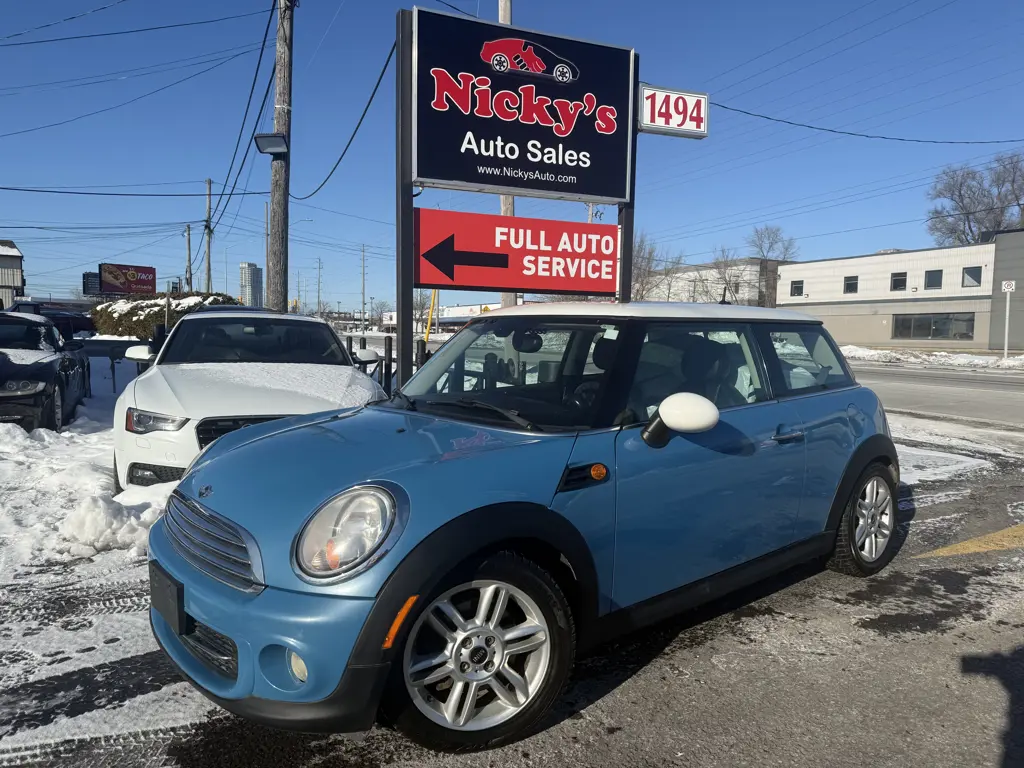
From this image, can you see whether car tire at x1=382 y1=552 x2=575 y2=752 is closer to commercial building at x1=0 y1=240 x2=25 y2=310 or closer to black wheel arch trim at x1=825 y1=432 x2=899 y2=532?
black wheel arch trim at x1=825 y1=432 x2=899 y2=532

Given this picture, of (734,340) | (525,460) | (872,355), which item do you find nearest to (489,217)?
(734,340)

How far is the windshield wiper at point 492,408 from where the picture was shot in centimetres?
290

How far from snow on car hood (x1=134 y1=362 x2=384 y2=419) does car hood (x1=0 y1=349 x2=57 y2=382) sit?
2679 mm

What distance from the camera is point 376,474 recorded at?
2.48m

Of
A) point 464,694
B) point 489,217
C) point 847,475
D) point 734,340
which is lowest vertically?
point 464,694

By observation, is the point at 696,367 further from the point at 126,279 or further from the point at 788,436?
the point at 126,279

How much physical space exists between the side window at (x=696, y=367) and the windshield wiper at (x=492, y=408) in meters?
0.48

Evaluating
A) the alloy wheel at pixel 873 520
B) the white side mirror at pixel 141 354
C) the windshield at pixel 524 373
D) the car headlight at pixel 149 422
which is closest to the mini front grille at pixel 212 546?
the windshield at pixel 524 373

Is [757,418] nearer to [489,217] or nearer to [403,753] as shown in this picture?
[403,753]

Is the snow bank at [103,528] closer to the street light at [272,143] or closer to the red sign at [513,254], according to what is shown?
the red sign at [513,254]

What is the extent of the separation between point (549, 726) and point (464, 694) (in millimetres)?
459

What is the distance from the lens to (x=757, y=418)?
11.7ft

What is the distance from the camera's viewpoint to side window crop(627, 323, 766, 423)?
3.21 metres

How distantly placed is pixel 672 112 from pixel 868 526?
607 centimetres
